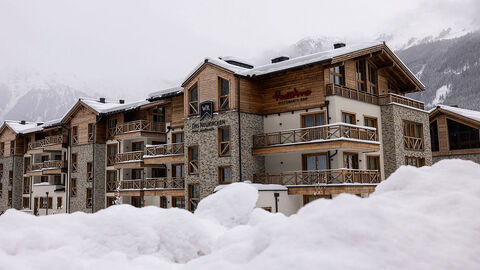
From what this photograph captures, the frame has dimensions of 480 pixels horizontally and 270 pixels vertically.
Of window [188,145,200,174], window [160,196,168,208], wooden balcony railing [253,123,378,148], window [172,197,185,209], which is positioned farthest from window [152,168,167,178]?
wooden balcony railing [253,123,378,148]

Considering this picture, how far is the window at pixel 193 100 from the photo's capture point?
94.2 feet

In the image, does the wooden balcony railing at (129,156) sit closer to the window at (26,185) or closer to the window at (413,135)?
the window at (413,135)

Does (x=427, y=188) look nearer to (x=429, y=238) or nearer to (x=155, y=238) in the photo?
(x=429, y=238)

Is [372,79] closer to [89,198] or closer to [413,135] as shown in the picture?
[413,135]

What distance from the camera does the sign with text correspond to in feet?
89.3

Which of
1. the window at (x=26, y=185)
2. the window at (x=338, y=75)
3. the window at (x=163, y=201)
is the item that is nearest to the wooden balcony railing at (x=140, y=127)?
the window at (x=163, y=201)

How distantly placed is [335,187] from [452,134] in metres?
20.2

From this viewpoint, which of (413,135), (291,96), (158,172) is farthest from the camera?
(158,172)

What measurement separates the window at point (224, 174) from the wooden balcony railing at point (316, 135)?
7.21 feet

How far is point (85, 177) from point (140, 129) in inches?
375

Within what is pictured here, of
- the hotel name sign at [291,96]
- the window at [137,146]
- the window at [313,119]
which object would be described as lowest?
the window at [137,146]

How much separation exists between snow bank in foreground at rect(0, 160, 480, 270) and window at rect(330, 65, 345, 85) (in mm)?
18625

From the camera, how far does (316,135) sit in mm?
23469

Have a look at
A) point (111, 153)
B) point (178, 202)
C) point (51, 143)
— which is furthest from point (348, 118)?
point (51, 143)
